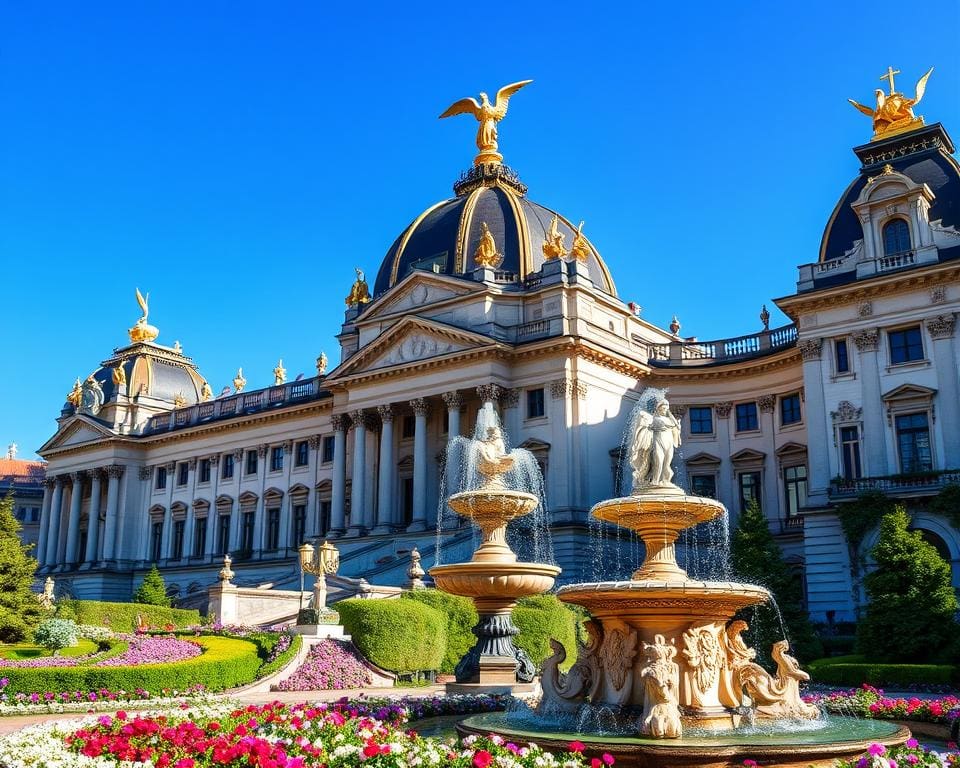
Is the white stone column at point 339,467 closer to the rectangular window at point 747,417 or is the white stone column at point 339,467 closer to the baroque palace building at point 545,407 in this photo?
the baroque palace building at point 545,407

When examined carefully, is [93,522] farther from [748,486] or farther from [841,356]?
[841,356]

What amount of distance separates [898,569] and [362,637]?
744 inches

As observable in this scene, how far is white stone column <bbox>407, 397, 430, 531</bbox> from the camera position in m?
54.0

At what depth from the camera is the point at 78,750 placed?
12438mm

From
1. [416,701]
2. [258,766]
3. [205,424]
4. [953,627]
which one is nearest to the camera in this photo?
[258,766]

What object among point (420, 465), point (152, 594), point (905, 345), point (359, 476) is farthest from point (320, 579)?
point (152, 594)

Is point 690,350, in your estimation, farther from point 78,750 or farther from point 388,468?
point 78,750

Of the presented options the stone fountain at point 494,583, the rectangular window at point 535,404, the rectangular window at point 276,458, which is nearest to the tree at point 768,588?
the rectangular window at point 535,404

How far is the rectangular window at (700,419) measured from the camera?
57.2 meters

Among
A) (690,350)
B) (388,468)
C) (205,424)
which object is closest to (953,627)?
(690,350)

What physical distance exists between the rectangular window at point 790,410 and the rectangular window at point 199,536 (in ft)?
140

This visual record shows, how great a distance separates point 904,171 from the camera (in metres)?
48.9

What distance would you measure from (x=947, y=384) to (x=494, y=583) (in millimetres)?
29802

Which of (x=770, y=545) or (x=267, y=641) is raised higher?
(x=770, y=545)
